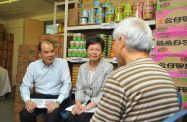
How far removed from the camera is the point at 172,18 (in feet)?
7.68

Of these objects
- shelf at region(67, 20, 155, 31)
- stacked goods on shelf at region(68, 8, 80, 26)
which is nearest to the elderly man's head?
shelf at region(67, 20, 155, 31)

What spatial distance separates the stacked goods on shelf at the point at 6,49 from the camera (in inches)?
306

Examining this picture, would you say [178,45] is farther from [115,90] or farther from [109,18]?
[115,90]

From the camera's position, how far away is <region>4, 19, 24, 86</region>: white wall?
8008mm

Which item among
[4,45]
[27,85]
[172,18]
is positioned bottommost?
[27,85]

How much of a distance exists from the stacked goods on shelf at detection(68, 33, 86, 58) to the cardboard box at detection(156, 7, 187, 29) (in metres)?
0.97

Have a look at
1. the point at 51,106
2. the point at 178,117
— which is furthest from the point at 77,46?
the point at 178,117

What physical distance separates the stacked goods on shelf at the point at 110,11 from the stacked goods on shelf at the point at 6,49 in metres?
5.09

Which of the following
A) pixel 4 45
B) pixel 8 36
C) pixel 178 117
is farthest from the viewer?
pixel 8 36

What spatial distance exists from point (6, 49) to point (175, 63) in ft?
21.5

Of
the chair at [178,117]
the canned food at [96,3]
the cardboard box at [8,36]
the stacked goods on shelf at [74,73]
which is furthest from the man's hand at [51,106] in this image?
the cardboard box at [8,36]

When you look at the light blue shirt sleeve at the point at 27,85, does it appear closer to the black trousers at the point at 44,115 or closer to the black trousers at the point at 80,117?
the black trousers at the point at 44,115

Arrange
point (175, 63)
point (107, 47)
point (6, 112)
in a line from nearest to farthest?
point (175, 63)
point (107, 47)
point (6, 112)

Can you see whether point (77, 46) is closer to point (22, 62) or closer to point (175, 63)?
point (22, 62)
